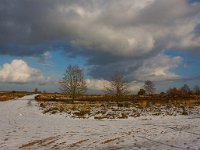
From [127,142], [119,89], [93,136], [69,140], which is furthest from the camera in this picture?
[119,89]

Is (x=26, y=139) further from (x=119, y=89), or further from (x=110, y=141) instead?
(x=119, y=89)

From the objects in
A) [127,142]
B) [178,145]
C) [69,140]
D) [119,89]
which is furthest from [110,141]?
[119,89]

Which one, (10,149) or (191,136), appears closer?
(10,149)

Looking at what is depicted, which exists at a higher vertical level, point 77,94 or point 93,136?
point 77,94

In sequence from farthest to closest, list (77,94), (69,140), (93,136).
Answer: (77,94)
(93,136)
(69,140)

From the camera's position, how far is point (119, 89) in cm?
4969

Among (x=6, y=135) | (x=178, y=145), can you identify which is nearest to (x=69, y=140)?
(x=6, y=135)

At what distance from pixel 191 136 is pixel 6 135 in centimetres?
910

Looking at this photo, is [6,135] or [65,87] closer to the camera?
[6,135]

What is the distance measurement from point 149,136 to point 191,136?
1.96 metres

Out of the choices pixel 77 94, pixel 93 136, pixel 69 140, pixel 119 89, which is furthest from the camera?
pixel 77 94

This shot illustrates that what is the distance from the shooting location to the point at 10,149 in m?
12.4

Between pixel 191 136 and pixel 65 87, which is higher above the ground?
Answer: pixel 65 87

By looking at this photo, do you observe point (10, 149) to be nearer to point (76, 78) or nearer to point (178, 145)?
point (178, 145)
